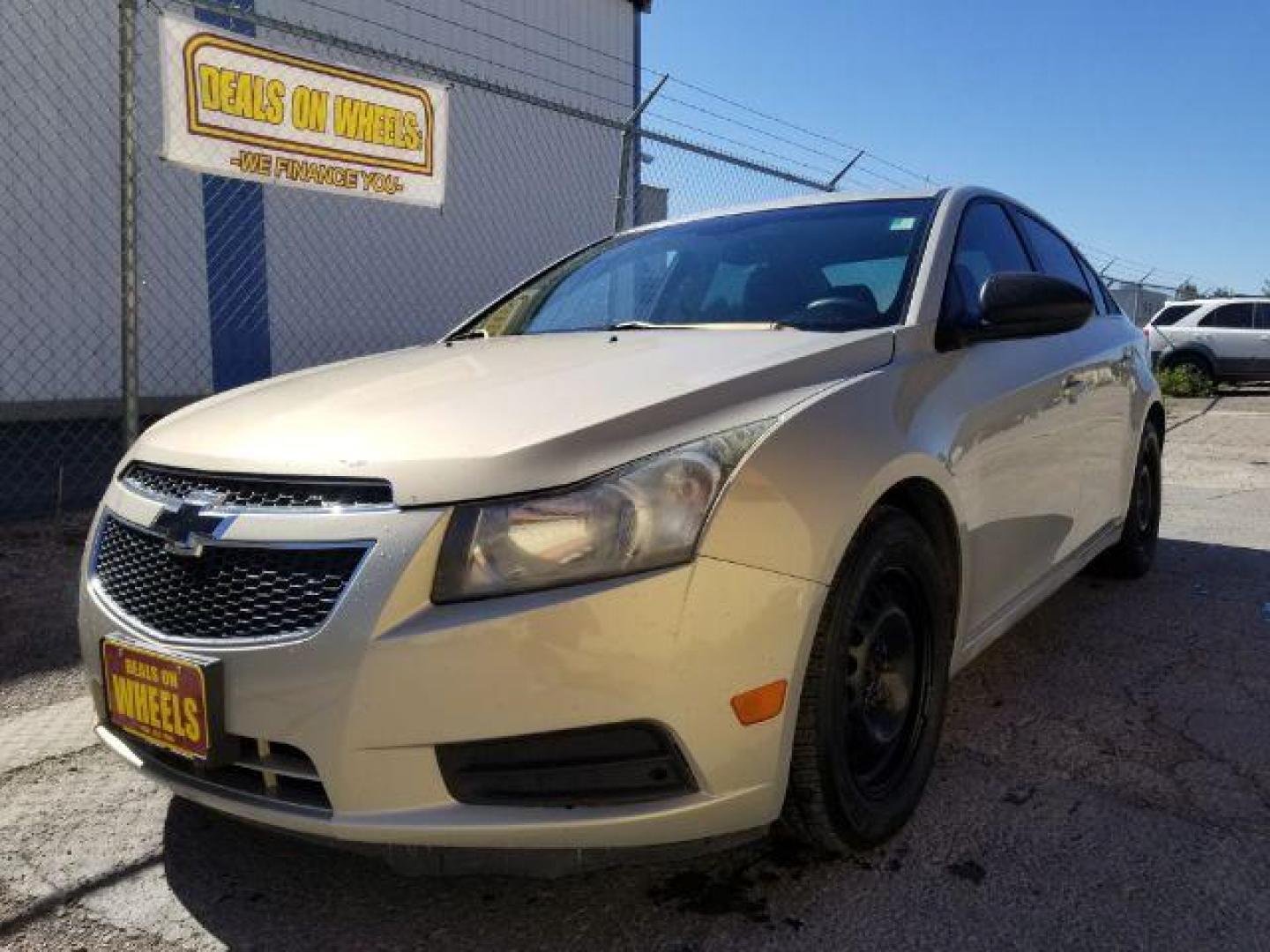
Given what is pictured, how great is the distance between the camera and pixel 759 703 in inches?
70.8

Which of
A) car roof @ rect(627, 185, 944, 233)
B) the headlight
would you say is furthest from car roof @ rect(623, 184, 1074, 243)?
the headlight

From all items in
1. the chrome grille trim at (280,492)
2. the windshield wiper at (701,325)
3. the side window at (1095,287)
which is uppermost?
the side window at (1095,287)

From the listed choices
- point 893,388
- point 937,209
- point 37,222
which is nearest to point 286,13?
point 37,222

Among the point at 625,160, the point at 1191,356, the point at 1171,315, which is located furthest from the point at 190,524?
the point at 1171,315

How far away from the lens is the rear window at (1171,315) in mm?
17344

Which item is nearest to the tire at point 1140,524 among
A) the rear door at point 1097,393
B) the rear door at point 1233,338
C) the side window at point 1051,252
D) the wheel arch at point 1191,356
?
the rear door at point 1097,393

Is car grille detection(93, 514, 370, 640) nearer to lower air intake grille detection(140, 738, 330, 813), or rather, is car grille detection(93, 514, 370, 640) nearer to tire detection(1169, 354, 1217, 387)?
lower air intake grille detection(140, 738, 330, 813)

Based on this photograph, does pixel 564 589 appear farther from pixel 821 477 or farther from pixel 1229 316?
pixel 1229 316

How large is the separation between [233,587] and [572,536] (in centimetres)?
63

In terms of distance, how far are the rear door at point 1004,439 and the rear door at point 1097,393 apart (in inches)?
4.4

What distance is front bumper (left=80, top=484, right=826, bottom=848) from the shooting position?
1.67 metres

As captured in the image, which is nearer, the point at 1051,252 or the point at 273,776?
the point at 273,776

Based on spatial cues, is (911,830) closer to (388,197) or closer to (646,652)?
(646,652)

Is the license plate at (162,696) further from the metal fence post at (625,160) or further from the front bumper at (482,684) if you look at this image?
the metal fence post at (625,160)
